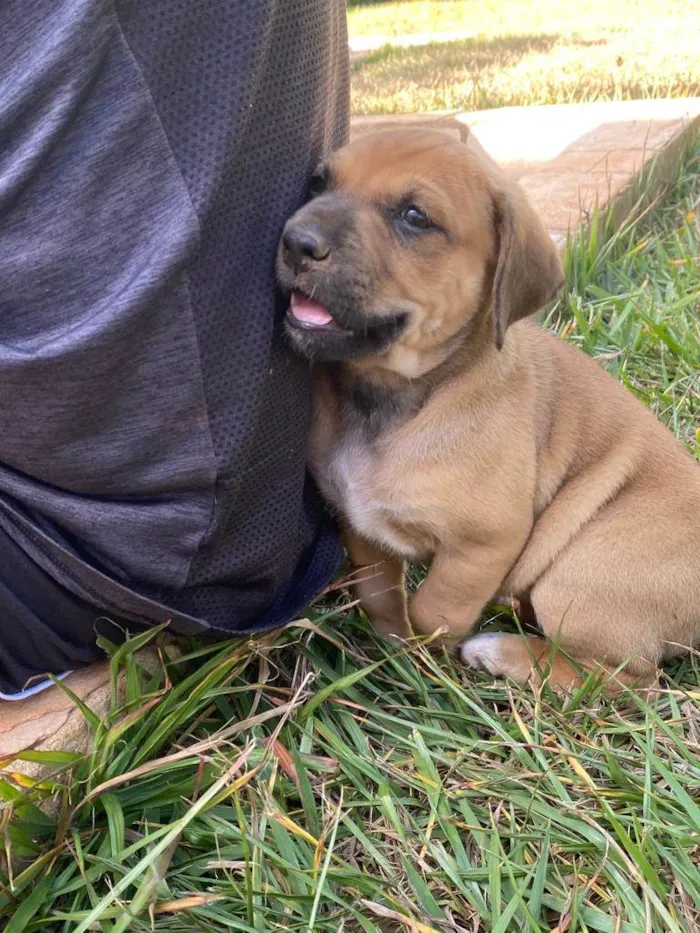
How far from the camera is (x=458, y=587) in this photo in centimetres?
257

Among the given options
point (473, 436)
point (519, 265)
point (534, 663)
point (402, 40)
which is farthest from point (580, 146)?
point (402, 40)

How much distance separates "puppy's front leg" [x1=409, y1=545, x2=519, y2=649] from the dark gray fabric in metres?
0.53

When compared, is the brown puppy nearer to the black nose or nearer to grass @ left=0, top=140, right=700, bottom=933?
the black nose

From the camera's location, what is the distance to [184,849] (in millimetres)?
2125

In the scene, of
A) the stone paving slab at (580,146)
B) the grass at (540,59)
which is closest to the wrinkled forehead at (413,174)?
Result: the stone paving slab at (580,146)

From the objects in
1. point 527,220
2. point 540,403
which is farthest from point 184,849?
point 527,220

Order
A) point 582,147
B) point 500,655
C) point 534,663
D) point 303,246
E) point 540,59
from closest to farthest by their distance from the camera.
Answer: point 303,246 → point 534,663 → point 500,655 → point 582,147 → point 540,59

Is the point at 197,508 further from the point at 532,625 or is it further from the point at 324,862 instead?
the point at 532,625

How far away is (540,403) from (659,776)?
3.47 feet

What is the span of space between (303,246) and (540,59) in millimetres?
8916

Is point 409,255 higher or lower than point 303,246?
lower

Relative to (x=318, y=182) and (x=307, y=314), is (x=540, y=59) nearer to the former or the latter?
(x=318, y=182)

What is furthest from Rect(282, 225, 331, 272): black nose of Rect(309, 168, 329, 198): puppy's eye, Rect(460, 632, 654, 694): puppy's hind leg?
Rect(460, 632, 654, 694): puppy's hind leg

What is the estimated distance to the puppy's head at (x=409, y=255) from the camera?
2.08 meters
